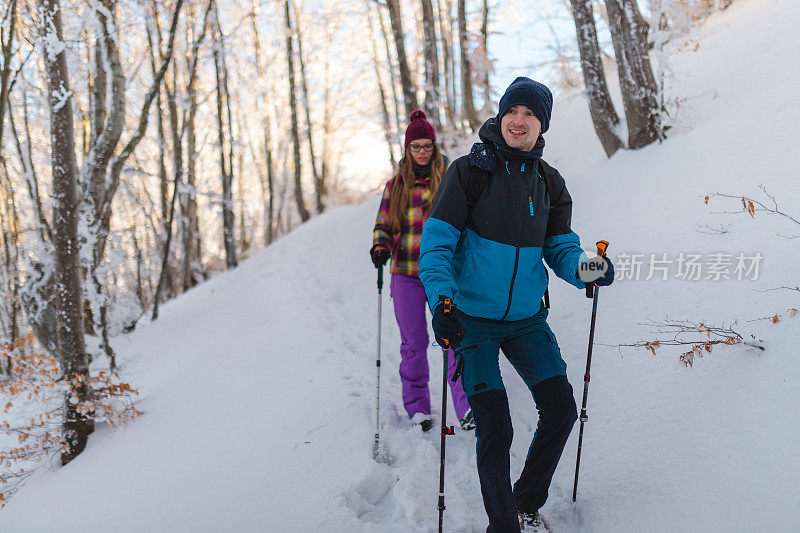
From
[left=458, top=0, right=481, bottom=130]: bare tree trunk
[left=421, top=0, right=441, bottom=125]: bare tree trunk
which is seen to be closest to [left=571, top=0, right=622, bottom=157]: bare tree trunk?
[left=421, top=0, right=441, bottom=125]: bare tree trunk

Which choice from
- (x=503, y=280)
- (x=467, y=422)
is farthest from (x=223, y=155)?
(x=503, y=280)

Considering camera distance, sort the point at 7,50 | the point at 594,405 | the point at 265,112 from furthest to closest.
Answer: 1. the point at 265,112
2. the point at 7,50
3. the point at 594,405

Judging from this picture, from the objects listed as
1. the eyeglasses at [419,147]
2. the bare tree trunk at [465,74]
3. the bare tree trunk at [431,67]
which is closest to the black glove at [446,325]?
the eyeglasses at [419,147]

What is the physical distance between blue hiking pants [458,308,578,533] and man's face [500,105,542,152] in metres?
0.94

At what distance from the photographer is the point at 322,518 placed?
114 inches

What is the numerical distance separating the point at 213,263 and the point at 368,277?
40.1ft

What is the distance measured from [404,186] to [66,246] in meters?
3.46

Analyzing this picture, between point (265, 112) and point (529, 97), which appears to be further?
point (265, 112)

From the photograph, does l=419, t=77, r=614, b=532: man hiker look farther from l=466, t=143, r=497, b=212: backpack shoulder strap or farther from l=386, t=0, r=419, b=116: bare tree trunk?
l=386, t=0, r=419, b=116: bare tree trunk

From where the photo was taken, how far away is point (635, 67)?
19.8ft

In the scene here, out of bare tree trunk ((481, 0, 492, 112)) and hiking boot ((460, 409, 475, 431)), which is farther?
bare tree trunk ((481, 0, 492, 112))

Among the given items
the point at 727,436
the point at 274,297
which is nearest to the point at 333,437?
the point at 727,436

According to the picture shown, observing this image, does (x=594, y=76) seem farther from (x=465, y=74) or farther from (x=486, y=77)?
(x=465, y=74)

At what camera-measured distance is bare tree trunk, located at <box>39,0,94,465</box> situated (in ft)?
15.0
